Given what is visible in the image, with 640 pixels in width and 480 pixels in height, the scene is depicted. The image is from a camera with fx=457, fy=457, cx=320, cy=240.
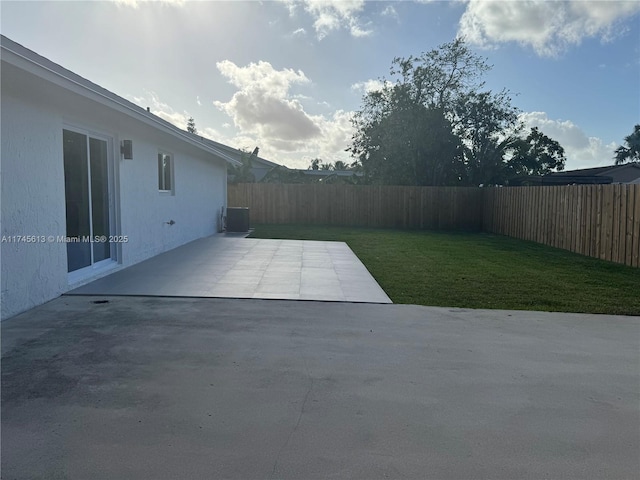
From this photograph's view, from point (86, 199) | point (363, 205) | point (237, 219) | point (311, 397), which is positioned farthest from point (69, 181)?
point (363, 205)

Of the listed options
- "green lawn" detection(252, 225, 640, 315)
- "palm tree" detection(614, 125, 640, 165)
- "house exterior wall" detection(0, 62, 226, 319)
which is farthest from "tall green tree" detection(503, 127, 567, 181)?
"house exterior wall" detection(0, 62, 226, 319)

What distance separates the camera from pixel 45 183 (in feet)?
18.3

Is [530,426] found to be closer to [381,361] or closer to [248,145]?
[381,361]

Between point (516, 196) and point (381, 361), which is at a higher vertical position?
point (516, 196)

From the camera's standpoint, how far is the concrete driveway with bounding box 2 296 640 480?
7.97 ft

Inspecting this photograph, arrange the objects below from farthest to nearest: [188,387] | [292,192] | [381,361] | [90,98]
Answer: [292,192]
[90,98]
[381,361]
[188,387]

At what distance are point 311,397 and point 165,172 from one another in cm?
892

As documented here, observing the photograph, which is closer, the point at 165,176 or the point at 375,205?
the point at 165,176

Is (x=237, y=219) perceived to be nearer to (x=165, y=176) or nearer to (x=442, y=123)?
(x=165, y=176)

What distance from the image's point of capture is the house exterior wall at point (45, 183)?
4.88 metres

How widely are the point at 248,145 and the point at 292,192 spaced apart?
13185 mm

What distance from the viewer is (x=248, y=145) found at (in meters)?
32.2

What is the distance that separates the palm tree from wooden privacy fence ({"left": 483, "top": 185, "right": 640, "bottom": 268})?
3325 centimetres

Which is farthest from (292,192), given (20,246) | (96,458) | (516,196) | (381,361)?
(96,458)
